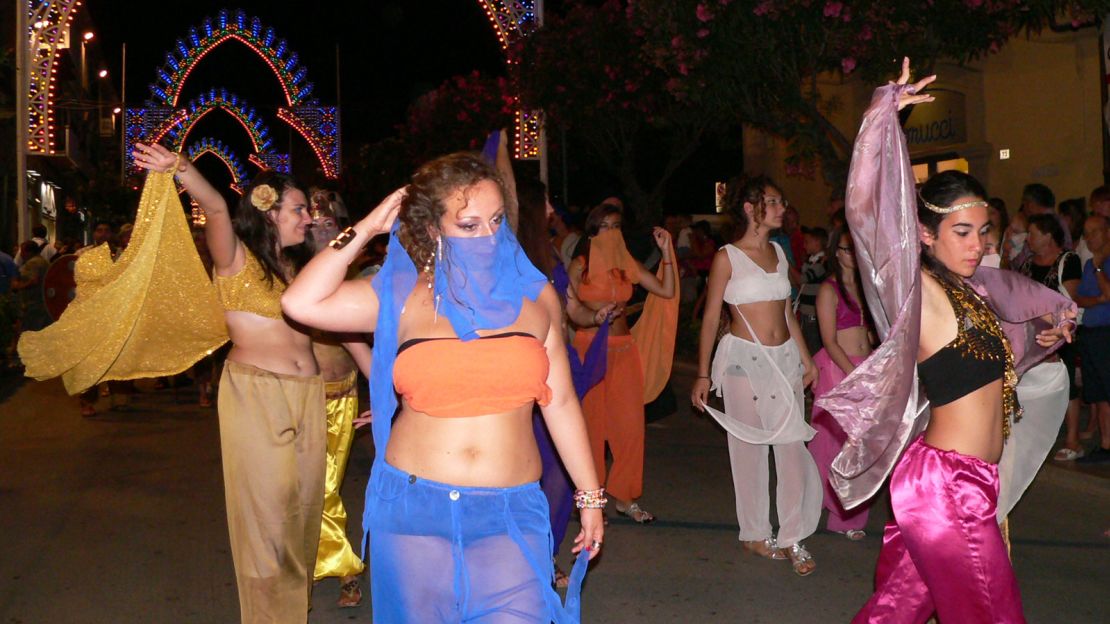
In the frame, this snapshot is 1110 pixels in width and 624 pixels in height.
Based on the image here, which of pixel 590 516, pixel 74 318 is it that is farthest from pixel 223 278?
pixel 590 516

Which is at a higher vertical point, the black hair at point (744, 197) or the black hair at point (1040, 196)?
the black hair at point (1040, 196)

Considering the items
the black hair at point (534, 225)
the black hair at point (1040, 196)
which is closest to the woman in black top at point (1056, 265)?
the black hair at point (1040, 196)

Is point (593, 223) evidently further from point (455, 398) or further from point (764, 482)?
point (455, 398)

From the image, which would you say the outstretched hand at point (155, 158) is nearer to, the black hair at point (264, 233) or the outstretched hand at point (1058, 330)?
the black hair at point (264, 233)

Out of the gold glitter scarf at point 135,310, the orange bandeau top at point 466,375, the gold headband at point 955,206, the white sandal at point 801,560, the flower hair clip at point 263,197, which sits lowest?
the white sandal at point 801,560

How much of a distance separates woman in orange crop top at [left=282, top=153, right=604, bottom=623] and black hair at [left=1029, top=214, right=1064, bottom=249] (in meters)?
6.88

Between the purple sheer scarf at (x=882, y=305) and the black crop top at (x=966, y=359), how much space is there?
2.9 inches

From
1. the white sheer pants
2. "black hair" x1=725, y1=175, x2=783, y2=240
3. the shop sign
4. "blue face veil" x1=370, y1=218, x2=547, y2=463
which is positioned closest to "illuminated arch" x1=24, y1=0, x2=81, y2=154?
the shop sign

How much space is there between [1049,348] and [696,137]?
22.1 metres

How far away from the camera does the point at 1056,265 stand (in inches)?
370

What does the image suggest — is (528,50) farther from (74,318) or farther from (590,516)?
(590,516)

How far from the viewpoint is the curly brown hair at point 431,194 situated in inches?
140

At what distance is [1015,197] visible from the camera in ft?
57.8

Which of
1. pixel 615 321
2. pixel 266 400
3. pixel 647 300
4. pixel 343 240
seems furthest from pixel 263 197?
pixel 647 300
